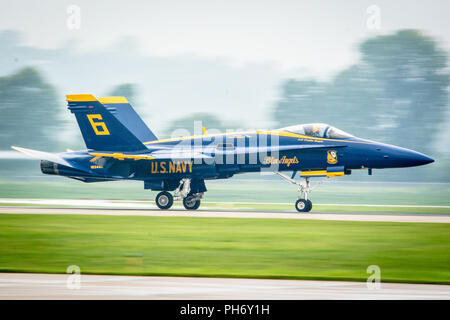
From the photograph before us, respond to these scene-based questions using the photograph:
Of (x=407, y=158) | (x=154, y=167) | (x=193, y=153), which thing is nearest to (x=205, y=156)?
(x=193, y=153)

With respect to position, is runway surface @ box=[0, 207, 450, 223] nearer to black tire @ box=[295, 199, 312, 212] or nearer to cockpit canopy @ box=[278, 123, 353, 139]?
black tire @ box=[295, 199, 312, 212]

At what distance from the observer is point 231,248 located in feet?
42.8

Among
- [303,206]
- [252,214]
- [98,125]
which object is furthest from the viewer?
[98,125]

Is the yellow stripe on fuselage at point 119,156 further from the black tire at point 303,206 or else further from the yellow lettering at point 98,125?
the black tire at point 303,206

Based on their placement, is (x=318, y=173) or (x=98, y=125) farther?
(x=98, y=125)

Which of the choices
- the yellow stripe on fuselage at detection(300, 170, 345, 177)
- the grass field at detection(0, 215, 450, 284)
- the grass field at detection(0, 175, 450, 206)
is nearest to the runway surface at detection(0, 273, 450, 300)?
the grass field at detection(0, 215, 450, 284)

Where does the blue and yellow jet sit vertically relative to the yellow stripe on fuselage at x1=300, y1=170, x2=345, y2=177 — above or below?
above

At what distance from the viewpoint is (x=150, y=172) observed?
2277 centimetres

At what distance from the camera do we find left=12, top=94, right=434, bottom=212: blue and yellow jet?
21.5 metres

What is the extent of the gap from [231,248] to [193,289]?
13.5 feet

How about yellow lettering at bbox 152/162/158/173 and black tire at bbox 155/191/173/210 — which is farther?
black tire at bbox 155/191/173/210

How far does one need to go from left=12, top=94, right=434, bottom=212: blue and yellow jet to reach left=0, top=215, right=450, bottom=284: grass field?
4010mm

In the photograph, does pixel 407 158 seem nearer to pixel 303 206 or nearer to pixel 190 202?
pixel 303 206

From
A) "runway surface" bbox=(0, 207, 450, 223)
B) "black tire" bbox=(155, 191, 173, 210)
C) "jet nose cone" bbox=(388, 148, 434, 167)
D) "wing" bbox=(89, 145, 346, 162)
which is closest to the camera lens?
"runway surface" bbox=(0, 207, 450, 223)
